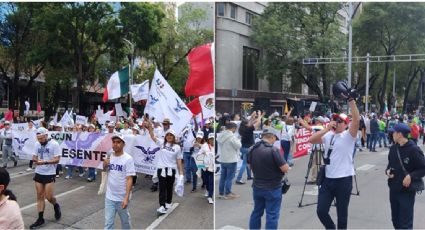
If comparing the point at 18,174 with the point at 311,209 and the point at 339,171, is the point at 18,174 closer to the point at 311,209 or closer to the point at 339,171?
the point at 311,209

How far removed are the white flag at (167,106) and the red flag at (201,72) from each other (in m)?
0.41

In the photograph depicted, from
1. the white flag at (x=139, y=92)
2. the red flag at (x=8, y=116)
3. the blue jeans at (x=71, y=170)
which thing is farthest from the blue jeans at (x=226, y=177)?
the red flag at (x=8, y=116)

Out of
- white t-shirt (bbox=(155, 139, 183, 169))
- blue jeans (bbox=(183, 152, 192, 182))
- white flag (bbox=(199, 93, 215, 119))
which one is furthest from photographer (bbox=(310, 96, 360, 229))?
blue jeans (bbox=(183, 152, 192, 182))

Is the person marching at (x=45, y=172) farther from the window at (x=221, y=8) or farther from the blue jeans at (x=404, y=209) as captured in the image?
the blue jeans at (x=404, y=209)

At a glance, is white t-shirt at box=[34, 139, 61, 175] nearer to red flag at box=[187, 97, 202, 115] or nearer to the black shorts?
the black shorts

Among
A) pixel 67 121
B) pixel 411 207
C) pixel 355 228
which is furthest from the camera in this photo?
pixel 67 121

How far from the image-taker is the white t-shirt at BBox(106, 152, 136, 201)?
5.10 m

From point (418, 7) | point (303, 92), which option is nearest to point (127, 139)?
point (303, 92)

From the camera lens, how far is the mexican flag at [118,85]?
1288 cm

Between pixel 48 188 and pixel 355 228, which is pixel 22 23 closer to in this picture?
pixel 48 188

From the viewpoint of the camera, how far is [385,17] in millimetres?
18797

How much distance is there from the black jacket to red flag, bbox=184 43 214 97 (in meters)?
2.89

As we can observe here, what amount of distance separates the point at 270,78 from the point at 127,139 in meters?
4.92

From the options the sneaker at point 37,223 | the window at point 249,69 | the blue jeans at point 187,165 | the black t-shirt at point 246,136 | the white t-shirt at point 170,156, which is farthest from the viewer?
the blue jeans at point 187,165
